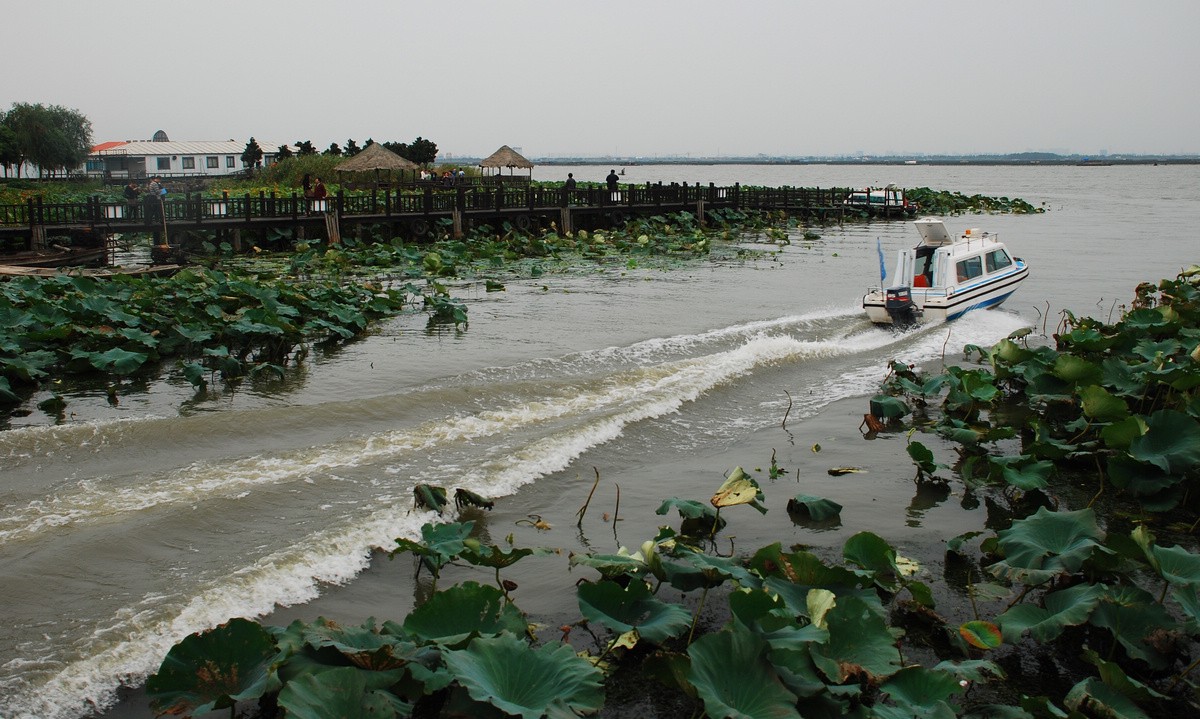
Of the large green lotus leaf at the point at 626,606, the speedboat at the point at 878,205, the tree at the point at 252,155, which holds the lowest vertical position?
the large green lotus leaf at the point at 626,606

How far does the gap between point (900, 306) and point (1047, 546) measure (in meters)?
12.3

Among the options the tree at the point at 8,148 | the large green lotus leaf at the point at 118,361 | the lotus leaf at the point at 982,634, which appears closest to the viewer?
the lotus leaf at the point at 982,634

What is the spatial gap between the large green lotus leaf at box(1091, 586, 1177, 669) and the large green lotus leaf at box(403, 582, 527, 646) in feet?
9.94

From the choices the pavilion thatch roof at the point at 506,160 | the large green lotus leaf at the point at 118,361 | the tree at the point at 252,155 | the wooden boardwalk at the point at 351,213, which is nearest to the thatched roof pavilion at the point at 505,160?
the pavilion thatch roof at the point at 506,160

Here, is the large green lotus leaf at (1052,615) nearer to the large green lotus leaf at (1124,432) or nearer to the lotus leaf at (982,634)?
the lotus leaf at (982,634)

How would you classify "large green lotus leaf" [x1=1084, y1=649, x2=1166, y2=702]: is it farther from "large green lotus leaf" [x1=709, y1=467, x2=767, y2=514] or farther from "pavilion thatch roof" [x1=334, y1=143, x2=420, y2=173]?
"pavilion thatch roof" [x1=334, y1=143, x2=420, y2=173]

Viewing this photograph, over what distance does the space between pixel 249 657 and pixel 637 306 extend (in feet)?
51.1

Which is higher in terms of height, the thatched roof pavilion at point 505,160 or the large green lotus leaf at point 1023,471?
the thatched roof pavilion at point 505,160

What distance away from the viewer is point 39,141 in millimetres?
70812

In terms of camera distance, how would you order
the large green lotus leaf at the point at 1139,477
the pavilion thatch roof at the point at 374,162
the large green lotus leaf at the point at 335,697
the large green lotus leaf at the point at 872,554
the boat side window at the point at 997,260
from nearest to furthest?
the large green lotus leaf at the point at 335,697, the large green lotus leaf at the point at 872,554, the large green lotus leaf at the point at 1139,477, the boat side window at the point at 997,260, the pavilion thatch roof at the point at 374,162

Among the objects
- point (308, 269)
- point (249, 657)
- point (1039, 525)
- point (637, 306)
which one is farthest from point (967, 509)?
point (308, 269)

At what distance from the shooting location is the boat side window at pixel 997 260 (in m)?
18.7

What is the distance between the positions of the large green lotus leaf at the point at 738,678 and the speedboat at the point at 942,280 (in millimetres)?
14193

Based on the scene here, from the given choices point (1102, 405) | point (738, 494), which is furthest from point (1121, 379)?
point (738, 494)
